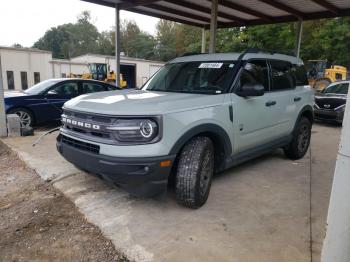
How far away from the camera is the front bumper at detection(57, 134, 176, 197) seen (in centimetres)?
307

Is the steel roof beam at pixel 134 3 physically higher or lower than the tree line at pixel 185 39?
lower

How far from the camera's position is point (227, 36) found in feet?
86.1

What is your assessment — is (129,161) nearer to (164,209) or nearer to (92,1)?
(164,209)

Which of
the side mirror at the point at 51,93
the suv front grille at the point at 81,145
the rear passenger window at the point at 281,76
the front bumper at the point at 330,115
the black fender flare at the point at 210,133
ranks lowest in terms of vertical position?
the front bumper at the point at 330,115

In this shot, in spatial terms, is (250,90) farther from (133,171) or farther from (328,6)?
(328,6)

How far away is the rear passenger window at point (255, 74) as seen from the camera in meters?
4.31

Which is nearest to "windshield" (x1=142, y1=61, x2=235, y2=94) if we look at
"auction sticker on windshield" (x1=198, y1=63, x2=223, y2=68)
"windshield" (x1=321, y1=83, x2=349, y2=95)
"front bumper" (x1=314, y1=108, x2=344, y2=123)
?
"auction sticker on windshield" (x1=198, y1=63, x2=223, y2=68)

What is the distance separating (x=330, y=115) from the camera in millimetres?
10055

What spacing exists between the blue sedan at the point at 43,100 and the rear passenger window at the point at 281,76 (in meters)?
5.53

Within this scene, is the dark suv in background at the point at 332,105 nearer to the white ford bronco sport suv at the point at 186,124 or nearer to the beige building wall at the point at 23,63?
the white ford bronco sport suv at the point at 186,124

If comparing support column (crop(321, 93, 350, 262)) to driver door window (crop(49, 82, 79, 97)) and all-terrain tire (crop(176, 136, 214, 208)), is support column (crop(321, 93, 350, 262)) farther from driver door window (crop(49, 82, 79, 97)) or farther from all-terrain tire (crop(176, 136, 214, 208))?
driver door window (crop(49, 82, 79, 97))

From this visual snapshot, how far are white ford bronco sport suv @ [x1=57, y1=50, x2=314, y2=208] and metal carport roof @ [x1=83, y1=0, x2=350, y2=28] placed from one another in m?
4.47

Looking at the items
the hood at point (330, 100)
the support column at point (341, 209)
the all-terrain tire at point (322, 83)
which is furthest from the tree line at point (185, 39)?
the support column at point (341, 209)

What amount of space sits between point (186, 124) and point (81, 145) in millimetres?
1198
